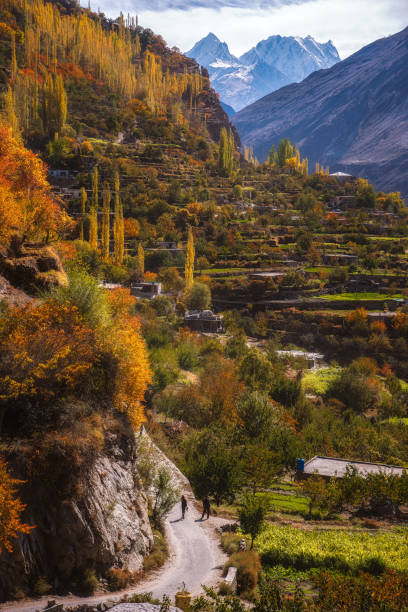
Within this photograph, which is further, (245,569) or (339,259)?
(339,259)

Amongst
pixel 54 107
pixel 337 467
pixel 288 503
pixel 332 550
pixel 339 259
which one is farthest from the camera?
pixel 54 107

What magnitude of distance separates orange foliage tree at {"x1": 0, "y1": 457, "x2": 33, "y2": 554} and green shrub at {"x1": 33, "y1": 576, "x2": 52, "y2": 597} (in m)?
1.30

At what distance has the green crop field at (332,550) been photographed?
19.0 meters

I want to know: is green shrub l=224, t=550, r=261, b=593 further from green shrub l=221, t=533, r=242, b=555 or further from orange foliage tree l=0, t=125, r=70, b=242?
orange foliage tree l=0, t=125, r=70, b=242

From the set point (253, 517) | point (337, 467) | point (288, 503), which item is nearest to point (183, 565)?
point (253, 517)

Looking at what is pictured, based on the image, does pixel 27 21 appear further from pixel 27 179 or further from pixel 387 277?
pixel 27 179

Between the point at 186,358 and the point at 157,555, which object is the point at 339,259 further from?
the point at 157,555

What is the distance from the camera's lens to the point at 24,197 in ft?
77.8

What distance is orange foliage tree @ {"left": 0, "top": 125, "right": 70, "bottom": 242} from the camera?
73.9 feet

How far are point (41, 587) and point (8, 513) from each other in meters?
2.39

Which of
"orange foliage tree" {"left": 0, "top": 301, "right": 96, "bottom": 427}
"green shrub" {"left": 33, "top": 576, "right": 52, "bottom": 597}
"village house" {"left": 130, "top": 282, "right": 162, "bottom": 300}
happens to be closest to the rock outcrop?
"orange foliage tree" {"left": 0, "top": 301, "right": 96, "bottom": 427}

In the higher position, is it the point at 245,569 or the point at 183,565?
the point at 245,569

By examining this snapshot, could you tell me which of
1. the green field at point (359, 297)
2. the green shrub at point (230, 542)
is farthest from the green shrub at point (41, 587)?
the green field at point (359, 297)

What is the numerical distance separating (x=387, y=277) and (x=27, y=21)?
85644 millimetres
